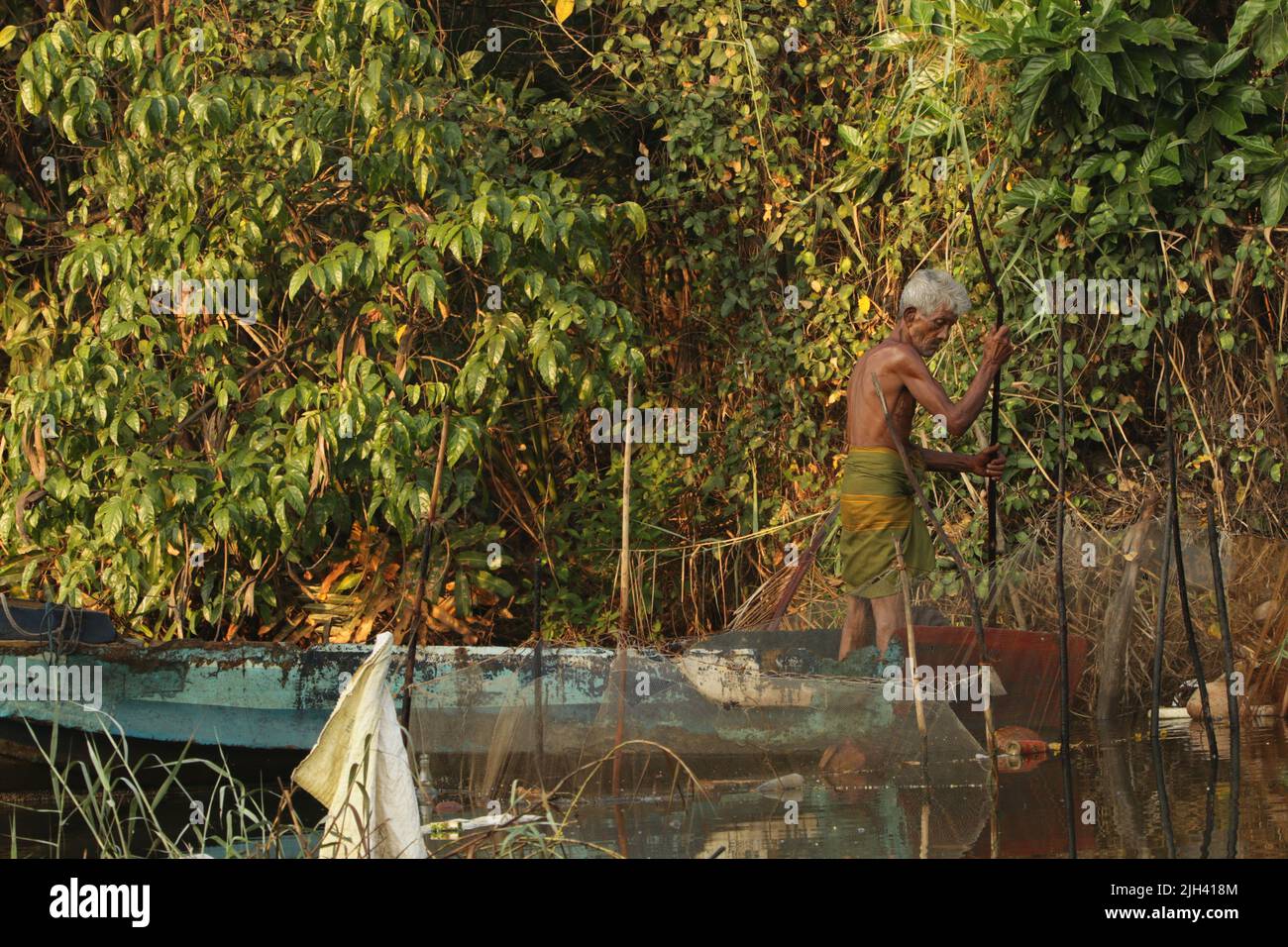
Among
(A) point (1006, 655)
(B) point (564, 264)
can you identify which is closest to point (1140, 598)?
(A) point (1006, 655)

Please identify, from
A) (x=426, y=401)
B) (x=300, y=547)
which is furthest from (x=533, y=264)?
(x=300, y=547)

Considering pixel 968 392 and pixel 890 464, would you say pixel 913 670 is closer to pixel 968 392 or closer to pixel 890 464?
pixel 890 464

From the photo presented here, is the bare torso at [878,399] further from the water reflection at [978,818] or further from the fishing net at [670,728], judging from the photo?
the water reflection at [978,818]

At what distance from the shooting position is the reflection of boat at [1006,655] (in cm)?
573

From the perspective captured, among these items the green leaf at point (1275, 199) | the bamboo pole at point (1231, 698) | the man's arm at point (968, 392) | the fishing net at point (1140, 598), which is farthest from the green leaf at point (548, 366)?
the green leaf at point (1275, 199)

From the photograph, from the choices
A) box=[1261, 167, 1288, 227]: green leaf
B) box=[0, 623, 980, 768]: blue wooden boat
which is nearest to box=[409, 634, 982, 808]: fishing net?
box=[0, 623, 980, 768]: blue wooden boat

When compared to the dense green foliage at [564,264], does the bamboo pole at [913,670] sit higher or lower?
lower

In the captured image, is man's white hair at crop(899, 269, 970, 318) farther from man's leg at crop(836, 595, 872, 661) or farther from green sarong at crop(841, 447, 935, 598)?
man's leg at crop(836, 595, 872, 661)

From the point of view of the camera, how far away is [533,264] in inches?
293

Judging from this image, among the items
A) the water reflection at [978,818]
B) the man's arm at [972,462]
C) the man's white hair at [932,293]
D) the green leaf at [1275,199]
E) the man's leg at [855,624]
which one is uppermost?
the green leaf at [1275,199]

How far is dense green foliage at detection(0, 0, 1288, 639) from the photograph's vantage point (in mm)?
7043

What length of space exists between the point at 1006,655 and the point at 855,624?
585 mm

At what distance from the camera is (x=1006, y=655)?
5961mm

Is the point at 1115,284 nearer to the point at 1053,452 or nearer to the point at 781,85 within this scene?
the point at 1053,452
